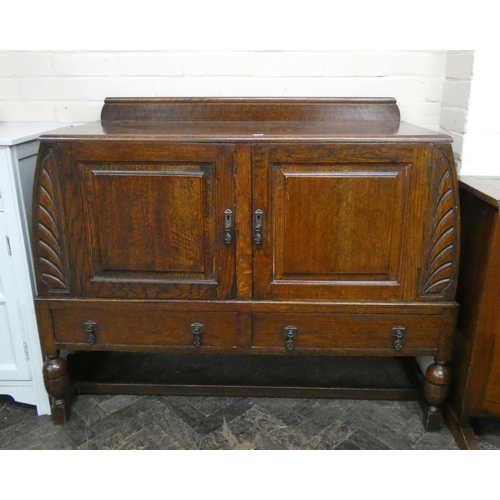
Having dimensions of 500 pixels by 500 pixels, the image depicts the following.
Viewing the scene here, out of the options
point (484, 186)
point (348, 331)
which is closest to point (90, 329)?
point (348, 331)

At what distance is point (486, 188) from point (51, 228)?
56.4 inches

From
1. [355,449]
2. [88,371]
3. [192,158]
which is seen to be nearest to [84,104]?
[192,158]

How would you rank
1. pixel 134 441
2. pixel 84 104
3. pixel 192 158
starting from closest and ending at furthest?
1. pixel 192 158
2. pixel 134 441
3. pixel 84 104

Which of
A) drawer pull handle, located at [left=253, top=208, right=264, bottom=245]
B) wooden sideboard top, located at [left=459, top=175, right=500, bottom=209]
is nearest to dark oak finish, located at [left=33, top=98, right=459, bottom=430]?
drawer pull handle, located at [left=253, top=208, right=264, bottom=245]

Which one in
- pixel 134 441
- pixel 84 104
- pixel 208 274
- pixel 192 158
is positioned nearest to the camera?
pixel 192 158

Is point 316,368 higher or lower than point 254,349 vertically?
lower

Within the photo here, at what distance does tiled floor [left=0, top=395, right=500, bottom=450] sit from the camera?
1680 mm

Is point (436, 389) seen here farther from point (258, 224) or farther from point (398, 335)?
point (258, 224)

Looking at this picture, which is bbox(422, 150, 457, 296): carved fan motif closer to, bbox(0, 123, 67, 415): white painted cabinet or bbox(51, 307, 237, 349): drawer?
bbox(51, 307, 237, 349): drawer

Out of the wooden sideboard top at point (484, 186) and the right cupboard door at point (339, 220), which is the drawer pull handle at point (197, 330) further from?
the wooden sideboard top at point (484, 186)

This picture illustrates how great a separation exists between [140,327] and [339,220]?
778 millimetres

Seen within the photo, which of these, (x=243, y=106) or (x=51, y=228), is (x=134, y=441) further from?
(x=243, y=106)

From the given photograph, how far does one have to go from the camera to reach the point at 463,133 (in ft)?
5.75

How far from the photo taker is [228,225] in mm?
1497
